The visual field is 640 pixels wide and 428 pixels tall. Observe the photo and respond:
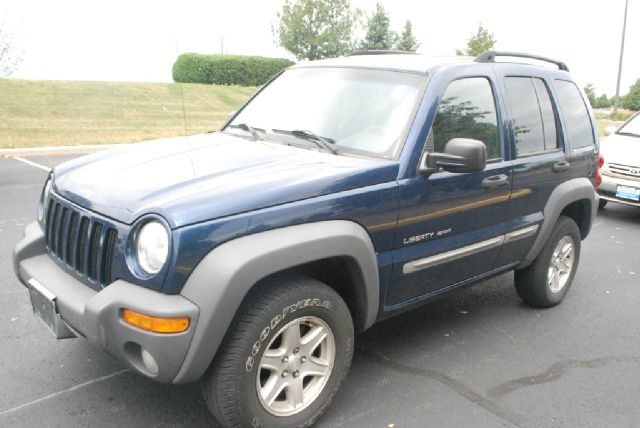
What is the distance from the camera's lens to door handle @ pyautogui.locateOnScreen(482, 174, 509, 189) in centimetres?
360

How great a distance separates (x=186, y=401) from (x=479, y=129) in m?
2.35

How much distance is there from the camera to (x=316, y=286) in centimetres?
279

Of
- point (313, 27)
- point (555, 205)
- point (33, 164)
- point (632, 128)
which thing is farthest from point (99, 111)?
point (313, 27)

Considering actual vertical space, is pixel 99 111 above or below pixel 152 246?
below

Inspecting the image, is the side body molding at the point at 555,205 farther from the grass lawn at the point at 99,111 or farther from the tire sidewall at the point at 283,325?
the grass lawn at the point at 99,111

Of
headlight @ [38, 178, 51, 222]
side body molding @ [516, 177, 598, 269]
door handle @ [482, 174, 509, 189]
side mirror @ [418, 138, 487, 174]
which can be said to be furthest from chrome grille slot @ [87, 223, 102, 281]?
side body molding @ [516, 177, 598, 269]

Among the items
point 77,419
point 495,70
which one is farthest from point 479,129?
point 77,419

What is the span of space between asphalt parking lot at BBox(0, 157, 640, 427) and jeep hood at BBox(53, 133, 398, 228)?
107 cm

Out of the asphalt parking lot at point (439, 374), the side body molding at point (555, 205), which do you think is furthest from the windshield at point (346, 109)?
the side body molding at point (555, 205)

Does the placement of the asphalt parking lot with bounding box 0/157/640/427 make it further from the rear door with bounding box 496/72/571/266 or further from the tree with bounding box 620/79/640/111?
the tree with bounding box 620/79/640/111

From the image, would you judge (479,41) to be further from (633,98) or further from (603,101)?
(603,101)

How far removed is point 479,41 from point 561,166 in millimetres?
33853

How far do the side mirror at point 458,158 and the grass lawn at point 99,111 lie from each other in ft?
38.5

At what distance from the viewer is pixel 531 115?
4.12 m
